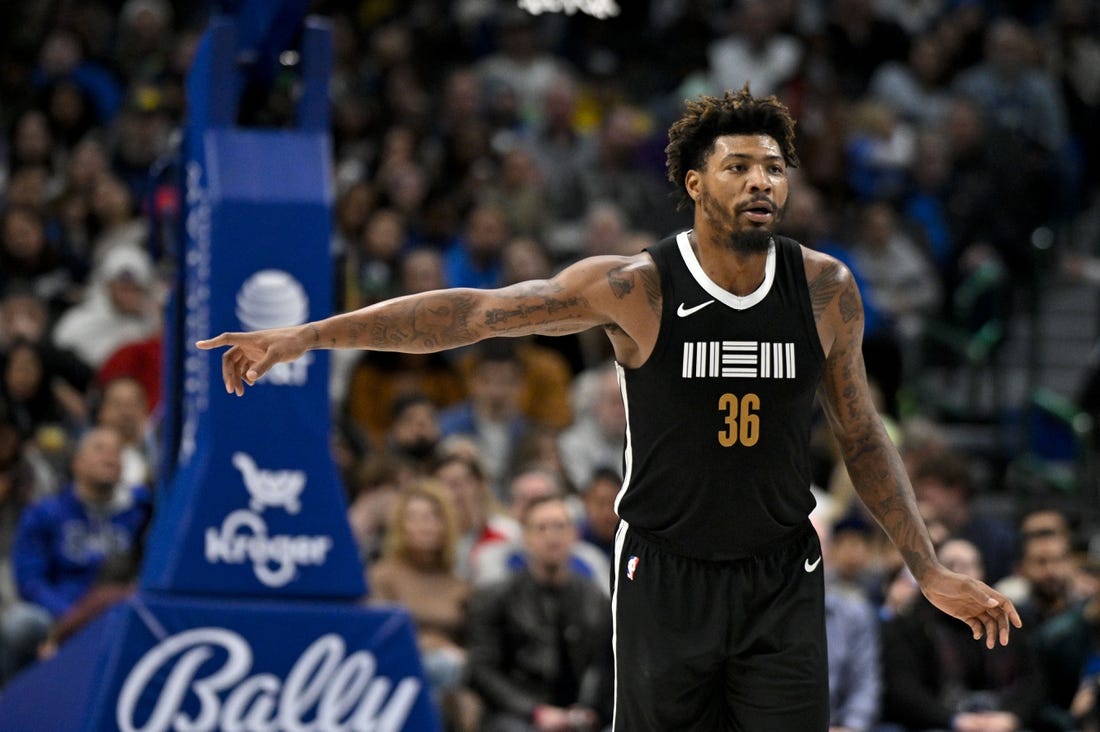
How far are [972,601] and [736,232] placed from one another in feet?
3.98

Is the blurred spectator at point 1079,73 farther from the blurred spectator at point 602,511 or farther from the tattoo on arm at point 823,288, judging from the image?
the tattoo on arm at point 823,288

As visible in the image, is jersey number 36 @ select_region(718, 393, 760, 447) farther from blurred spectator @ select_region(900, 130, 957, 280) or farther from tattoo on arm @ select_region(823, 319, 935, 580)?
blurred spectator @ select_region(900, 130, 957, 280)

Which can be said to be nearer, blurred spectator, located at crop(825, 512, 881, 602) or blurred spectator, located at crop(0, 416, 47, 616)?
blurred spectator, located at crop(0, 416, 47, 616)

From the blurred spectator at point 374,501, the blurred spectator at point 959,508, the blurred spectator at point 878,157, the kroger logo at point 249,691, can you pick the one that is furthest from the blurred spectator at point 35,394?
the blurred spectator at point 878,157

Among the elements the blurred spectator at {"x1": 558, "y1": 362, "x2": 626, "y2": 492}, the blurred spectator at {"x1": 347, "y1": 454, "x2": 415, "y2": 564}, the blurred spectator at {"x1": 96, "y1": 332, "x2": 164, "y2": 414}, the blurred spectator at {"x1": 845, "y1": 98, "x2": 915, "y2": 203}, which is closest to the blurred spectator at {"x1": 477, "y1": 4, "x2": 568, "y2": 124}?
the blurred spectator at {"x1": 845, "y1": 98, "x2": 915, "y2": 203}

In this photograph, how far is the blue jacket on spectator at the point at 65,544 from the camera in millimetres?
9141

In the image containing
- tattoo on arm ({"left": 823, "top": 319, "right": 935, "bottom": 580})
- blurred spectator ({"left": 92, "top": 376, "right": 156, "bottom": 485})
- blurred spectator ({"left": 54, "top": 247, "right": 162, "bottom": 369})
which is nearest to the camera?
tattoo on arm ({"left": 823, "top": 319, "right": 935, "bottom": 580})

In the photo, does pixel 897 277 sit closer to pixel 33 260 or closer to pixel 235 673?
pixel 33 260

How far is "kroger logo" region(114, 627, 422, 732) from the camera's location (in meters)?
6.84

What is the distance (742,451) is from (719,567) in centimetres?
33

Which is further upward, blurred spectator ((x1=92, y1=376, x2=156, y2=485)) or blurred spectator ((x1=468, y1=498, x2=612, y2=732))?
blurred spectator ((x1=92, y1=376, x2=156, y2=485))

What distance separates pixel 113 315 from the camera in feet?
37.2

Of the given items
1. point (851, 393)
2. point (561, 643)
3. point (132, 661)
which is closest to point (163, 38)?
point (561, 643)

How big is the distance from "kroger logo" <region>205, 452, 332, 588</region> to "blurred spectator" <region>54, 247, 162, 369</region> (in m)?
4.27
